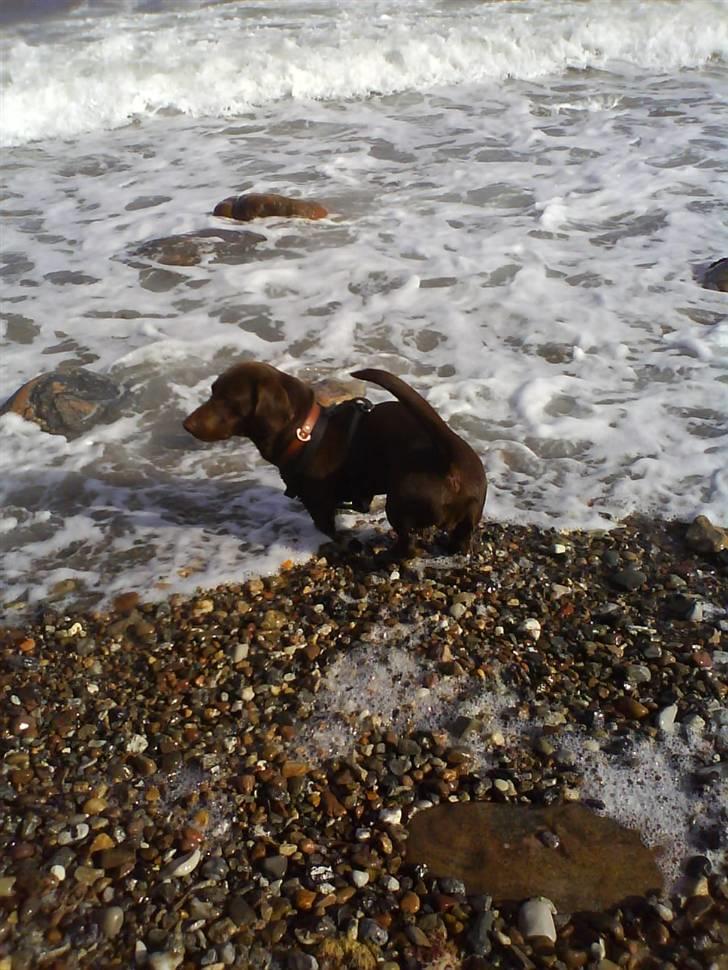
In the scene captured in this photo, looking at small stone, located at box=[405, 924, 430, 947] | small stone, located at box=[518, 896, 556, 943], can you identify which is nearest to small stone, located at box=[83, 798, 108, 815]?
small stone, located at box=[405, 924, 430, 947]

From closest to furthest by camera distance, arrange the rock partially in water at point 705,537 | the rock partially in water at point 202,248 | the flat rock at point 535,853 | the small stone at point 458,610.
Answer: the flat rock at point 535,853 → the small stone at point 458,610 → the rock partially in water at point 705,537 → the rock partially in water at point 202,248

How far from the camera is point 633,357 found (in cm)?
529

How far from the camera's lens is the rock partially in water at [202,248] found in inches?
260

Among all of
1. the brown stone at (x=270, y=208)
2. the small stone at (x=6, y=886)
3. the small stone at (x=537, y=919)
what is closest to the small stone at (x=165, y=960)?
the small stone at (x=6, y=886)

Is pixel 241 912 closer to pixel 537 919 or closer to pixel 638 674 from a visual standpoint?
pixel 537 919

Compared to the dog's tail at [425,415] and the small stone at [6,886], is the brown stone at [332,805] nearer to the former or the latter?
the small stone at [6,886]

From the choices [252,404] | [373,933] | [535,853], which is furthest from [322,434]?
[373,933]

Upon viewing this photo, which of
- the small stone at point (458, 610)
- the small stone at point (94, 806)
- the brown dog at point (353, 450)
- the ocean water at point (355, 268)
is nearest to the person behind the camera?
the small stone at point (94, 806)

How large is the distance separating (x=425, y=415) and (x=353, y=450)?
47 cm

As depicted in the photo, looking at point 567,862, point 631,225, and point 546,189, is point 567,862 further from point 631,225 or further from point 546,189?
point 546,189

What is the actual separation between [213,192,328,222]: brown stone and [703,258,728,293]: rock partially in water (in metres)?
3.11

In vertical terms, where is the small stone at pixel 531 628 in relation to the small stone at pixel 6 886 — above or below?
below

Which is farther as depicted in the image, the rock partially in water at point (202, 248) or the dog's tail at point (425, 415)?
the rock partially in water at point (202, 248)

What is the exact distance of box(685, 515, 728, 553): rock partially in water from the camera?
367 cm
